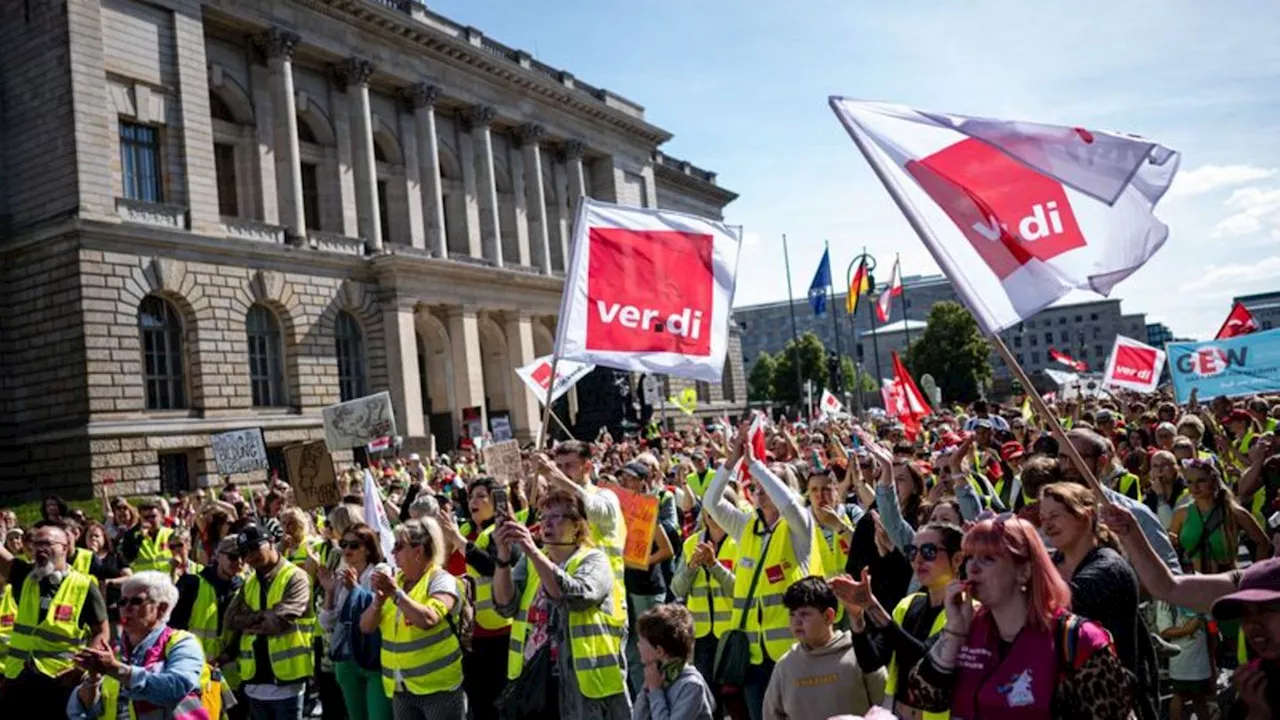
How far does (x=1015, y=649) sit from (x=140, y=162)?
3125 cm

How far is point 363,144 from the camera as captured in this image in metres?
37.4

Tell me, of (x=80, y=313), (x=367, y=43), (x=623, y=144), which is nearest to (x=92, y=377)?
(x=80, y=313)

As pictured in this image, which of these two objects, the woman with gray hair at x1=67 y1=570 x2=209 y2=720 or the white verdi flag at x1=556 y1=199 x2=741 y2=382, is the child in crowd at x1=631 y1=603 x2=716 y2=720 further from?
the white verdi flag at x1=556 y1=199 x2=741 y2=382

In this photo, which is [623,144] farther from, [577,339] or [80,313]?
[577,339]

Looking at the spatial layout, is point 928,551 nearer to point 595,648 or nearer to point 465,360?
point 595,648

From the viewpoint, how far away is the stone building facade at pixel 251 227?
2755cm

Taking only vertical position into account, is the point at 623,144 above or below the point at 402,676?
above

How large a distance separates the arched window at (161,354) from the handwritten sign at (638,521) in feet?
82.0

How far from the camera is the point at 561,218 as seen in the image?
166ft

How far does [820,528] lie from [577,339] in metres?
2.20

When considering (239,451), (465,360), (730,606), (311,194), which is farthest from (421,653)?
(465,360)

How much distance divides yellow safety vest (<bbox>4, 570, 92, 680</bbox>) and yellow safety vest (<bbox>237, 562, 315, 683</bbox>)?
121 cm

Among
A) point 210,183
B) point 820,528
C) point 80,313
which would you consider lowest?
point 820,528

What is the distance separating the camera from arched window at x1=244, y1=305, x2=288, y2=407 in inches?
1275
